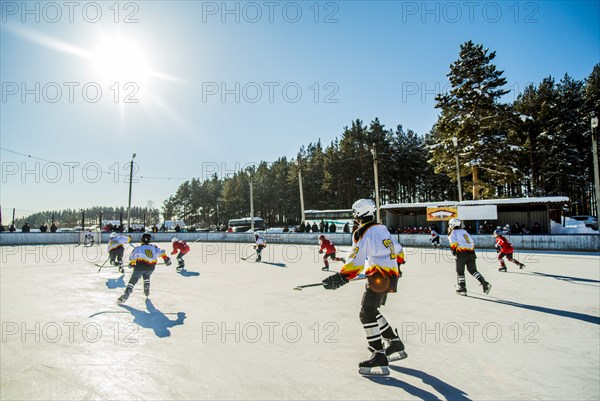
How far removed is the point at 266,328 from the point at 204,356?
1402 millimetres

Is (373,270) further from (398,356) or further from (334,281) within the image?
(398,356)

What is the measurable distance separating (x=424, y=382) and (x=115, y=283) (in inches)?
394

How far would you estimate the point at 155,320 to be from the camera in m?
6.30

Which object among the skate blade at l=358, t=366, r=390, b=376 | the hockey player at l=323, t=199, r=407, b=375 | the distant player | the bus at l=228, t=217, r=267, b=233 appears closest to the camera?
the skate blade at l=358, t=366, r=390, b=376

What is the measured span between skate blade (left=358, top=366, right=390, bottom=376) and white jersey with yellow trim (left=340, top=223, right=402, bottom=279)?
104cm

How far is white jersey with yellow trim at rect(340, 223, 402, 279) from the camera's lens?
13.3 feet

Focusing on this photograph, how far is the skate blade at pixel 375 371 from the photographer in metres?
3.84

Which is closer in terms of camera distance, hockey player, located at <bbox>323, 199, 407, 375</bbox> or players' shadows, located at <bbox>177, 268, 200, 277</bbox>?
hockey player, located at <bbox>323, 199, 407, 375</bbox>

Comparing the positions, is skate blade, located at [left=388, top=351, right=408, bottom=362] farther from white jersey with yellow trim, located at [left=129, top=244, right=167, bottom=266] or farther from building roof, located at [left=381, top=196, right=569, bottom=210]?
building roof, located at [left=381, top=196, right=569, bottom=210]

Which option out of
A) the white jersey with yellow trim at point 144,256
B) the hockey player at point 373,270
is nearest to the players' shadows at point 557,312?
the hockey player at point 373,270

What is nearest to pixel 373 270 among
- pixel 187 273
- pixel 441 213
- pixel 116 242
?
pixel 187 273

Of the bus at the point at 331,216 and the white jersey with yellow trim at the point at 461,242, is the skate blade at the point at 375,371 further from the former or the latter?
the bus at the point at 331,216

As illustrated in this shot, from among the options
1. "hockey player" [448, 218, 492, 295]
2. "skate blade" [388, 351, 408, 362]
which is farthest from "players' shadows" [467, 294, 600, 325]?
"skate blade" [388, 351, 408, 362]

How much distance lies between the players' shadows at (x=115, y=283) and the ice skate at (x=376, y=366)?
8.47 m
